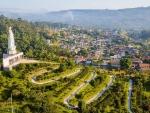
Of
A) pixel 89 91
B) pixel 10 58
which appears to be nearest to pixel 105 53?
pixel 10 58

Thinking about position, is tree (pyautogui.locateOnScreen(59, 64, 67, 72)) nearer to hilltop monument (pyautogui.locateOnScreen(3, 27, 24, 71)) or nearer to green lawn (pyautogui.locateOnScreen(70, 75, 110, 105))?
green lawn (pyautogui.locateOnScreen(70, 75, 110, 105))

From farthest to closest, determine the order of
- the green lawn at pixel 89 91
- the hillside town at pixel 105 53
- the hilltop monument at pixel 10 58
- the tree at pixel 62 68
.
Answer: the hillside town at pixel 105 53 < the tree at pixel 62 68 < the hilltop monument at pixel 10 58 < the green lawn at pixel 89 91

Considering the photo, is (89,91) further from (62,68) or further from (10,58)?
(10,58)

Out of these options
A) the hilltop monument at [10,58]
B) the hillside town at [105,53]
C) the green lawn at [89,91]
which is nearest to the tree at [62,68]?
the green lawn at [89,91]

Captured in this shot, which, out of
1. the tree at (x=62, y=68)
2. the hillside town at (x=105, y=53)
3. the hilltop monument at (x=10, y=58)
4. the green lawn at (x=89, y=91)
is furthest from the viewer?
the hillside town at (x=105, y=53)

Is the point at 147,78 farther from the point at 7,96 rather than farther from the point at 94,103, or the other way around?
the point at 7,96

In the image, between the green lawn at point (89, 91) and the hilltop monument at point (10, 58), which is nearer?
the green lawn at point (89, 91)

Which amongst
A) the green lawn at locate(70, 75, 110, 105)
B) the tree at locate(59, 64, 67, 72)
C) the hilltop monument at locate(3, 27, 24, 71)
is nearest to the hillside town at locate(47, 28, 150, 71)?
the tree at locate(59, 64, 67, 72)

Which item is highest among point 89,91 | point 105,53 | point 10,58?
point 10,58

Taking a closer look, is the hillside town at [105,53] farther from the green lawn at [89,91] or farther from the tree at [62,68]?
the green lawn at [89,91]

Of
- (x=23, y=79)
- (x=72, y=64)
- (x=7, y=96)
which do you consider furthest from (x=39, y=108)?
(x=72, y=64)

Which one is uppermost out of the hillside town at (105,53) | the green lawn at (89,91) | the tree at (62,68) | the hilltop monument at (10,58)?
the hilltop monument at (10,58)
